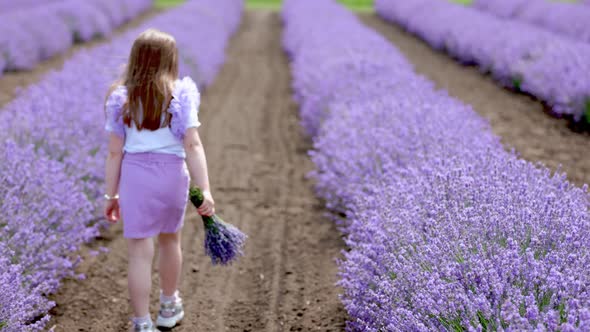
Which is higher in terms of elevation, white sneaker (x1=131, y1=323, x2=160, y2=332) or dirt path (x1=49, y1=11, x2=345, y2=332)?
white sneaker (x1=131, y1=323, x2=160, y2=332)

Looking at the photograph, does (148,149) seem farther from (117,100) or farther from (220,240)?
(220,240)

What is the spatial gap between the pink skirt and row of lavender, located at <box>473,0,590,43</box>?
9190 mm

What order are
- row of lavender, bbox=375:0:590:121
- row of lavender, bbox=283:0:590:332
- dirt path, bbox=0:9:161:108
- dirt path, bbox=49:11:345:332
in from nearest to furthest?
1. row of lavender, bbox=283:0:590:332
2. dirt path, bbox=49:11:345:332
3. row of lavender, bbox=375:0:590:121
4. dirt path, bbox=0:9:161:108

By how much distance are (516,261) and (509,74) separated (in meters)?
7.39

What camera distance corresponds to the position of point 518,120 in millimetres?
7047

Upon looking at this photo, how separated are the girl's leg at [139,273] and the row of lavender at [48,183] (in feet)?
1.35

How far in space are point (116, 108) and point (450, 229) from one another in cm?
164

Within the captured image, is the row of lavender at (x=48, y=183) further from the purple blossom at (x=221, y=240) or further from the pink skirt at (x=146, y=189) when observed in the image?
the purple blossom at (x=221, y=240)

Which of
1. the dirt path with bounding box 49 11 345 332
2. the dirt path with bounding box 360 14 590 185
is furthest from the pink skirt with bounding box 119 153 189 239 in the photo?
the dirt path with bounding box 360 14 590 185

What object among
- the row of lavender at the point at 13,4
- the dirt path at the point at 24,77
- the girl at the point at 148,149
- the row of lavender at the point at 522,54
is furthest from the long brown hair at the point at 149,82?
the row of lavender at the point at 13,4

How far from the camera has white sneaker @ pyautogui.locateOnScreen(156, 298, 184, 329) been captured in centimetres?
334

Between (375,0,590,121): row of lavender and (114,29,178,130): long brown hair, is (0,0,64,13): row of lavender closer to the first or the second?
(375,0,590,121): row of lavender

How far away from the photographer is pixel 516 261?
7.25 ft

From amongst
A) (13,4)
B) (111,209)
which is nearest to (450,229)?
(111,209)
